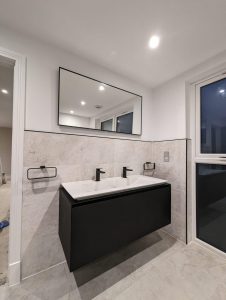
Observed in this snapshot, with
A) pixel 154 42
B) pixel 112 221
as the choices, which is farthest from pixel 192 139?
pixel 112 221

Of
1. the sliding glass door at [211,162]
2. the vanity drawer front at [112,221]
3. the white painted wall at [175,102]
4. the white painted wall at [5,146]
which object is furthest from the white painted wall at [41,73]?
the white painted wall at [5,146]

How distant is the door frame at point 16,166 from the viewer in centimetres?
126

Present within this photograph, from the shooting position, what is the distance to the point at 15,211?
4.15 feet

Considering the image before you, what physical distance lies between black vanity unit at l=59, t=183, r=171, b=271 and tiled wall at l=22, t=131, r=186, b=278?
210 mm

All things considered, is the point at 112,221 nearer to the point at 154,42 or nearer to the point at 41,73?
the point at 41,73

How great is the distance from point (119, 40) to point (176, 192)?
197 cm

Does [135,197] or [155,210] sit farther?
[155,210]

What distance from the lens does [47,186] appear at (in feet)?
4.67

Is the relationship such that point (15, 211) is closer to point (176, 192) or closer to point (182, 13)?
point (176, 192)

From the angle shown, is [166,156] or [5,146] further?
[5,146]

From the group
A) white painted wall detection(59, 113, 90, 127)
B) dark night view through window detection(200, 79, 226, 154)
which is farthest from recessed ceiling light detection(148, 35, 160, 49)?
white painted wall detection(59, 113, 90, 127)

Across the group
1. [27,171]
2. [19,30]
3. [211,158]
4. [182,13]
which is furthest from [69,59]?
[211,158]

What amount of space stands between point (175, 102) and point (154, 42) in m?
0.87

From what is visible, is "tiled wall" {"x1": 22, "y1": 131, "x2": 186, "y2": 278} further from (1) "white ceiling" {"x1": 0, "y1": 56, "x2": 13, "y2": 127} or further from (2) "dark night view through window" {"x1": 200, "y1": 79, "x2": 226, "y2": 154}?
(1) "white ceiling" {"x1": 0, "y1": 56, "x2": 13, "y2": 127}
